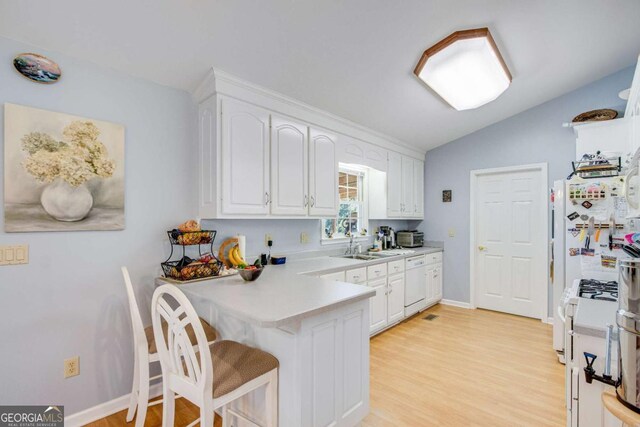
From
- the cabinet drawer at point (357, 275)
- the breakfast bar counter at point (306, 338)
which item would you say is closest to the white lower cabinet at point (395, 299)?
the cabinet drawer at point (357, 275)

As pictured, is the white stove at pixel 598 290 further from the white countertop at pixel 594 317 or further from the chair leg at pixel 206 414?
the chair leg at pixel 206 414

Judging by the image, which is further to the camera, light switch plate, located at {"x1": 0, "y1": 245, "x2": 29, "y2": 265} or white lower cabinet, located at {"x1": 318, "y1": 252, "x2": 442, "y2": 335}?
white lower cabinet, located at {"x1": 318, "y1": 252, "x2": 442, "y2": 335}

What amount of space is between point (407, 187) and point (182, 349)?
3.77 meters

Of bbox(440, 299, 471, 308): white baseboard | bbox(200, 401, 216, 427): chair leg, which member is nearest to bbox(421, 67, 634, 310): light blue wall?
bbox(440, 299, 471, 308): white baseboard

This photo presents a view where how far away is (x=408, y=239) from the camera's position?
4430 mm

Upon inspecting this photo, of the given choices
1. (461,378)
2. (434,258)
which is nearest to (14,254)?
(461,378)

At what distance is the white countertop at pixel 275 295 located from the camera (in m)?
1.41

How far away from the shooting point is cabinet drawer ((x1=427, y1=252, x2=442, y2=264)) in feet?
14.3

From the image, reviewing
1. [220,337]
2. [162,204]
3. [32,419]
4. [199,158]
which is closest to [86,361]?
[32,419]

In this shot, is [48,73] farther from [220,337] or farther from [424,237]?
[424,237]

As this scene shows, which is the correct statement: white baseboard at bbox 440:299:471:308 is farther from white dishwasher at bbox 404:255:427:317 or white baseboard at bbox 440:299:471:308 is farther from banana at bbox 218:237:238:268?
banana at bbox 218:237:238:268

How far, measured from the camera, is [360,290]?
5.95 feet

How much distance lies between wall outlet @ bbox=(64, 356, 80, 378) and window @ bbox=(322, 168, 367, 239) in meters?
2.51

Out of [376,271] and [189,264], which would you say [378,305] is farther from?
[189,264]
